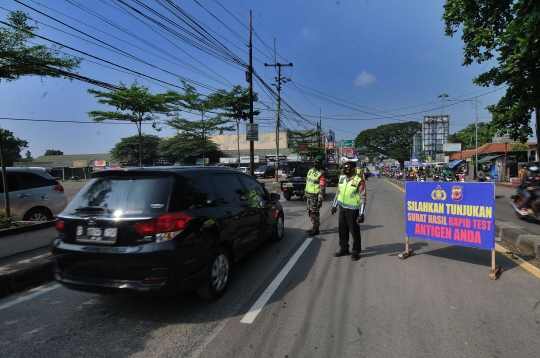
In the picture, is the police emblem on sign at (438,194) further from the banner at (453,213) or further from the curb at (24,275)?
the curb at (24,275)

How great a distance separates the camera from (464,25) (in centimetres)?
1409

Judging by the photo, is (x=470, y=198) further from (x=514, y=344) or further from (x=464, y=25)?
(x=464, y=25)

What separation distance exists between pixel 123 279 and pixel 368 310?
8.76ft

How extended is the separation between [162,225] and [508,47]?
9.17 m

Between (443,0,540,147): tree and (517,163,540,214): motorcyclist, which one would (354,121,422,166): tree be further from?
(517,163,540,214): motorcyclist

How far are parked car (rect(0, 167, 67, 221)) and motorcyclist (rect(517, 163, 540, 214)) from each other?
12399 mm

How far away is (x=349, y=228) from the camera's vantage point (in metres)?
5.66

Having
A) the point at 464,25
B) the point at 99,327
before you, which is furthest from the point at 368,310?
the point at 464,25

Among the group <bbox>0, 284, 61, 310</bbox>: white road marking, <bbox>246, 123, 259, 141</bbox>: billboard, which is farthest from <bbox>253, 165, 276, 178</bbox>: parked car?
<bbox>0, 284, 61, 310</bbox>: white road marking

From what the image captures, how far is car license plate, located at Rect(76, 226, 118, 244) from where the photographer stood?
131 inches

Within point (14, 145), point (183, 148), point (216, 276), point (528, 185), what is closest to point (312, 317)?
point (216, 276)

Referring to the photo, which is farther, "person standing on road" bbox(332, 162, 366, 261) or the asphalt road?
"person standing on road" bbox(332, 162, 366, 261)

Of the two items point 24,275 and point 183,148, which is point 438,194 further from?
point 183,148

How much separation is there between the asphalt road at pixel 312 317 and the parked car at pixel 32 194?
3.77 meters
